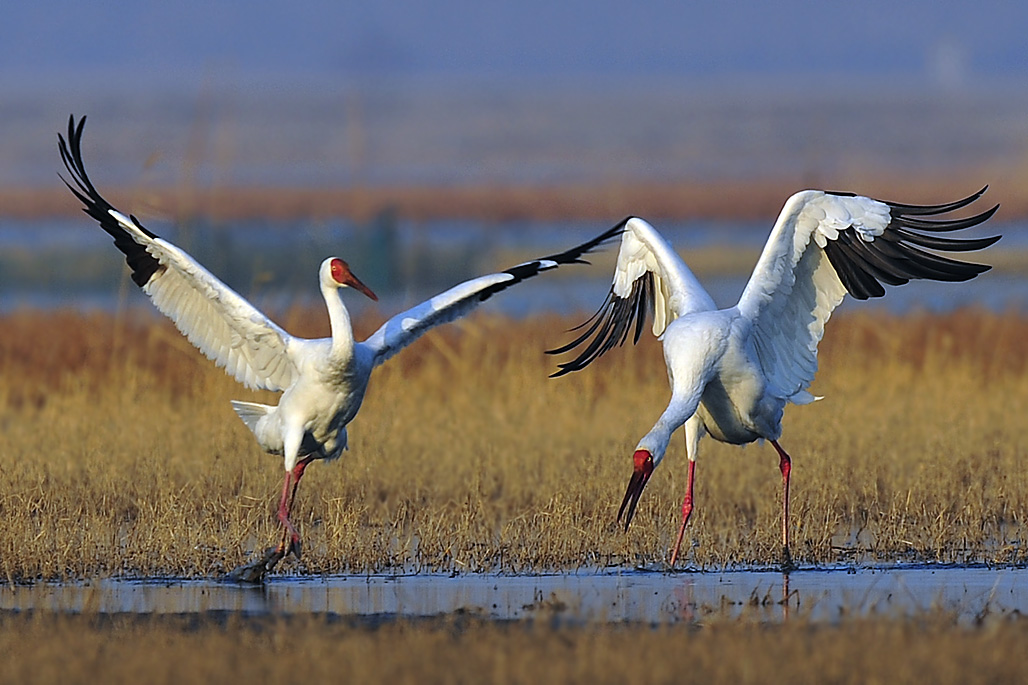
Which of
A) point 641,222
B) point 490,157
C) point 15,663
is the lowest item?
point 15,663

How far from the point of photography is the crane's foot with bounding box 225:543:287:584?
8906 mm

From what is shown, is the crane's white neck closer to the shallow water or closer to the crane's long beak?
the shallow water

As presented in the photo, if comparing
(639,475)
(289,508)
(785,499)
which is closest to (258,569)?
(289,508)

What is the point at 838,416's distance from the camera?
11.7 m

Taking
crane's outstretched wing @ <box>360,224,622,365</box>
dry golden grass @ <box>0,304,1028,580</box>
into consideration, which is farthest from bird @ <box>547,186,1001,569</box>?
crane's outstretched wing @ <box>360,224,622,365</box>

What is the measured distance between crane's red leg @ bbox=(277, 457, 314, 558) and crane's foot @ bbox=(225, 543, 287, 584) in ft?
0.09

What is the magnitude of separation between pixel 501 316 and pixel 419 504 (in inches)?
316

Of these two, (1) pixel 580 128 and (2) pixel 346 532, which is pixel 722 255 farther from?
(1) pixel 580 128

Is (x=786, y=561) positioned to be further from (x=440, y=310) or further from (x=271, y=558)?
(x=271, y=558)

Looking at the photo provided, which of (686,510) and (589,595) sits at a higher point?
(686,510)

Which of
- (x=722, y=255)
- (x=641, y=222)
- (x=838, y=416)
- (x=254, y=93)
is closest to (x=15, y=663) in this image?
(x=641, y=222)

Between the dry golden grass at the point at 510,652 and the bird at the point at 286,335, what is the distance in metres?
2.05

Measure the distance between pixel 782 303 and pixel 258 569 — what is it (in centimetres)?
325

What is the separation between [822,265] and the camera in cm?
1009
